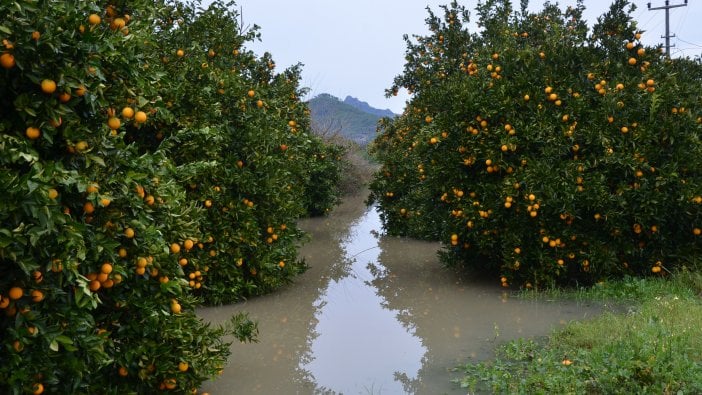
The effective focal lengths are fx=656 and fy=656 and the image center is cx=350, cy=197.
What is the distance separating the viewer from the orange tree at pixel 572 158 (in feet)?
26.8

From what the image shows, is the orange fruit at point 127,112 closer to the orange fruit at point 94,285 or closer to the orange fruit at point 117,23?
the orange fruit at point 117,23

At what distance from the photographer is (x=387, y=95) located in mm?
16906

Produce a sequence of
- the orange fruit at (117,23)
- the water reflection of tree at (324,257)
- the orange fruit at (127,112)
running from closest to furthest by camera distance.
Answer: the orange fruit at (127,112) → the orange fruit at (117,23) → the water reflection of tree at (324,257)

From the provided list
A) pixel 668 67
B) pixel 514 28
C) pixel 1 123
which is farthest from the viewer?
pixel 514 28

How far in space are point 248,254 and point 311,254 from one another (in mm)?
5045

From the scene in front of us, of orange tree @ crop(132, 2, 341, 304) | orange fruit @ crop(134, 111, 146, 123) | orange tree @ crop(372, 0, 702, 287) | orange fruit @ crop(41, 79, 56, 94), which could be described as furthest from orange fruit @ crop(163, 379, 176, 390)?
orange tree @ crop(372, 0, 702, 287)

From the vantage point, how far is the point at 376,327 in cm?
793

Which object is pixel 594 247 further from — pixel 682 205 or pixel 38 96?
pixel 38 96

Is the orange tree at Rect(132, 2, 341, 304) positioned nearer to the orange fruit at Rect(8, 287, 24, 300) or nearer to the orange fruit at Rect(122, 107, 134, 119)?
the orange fruit at Rect(122, 107, 134, 119)

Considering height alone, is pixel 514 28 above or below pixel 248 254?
above

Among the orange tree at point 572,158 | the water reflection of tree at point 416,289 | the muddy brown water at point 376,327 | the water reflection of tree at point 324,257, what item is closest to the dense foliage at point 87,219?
the muddy brown water at point 376,327

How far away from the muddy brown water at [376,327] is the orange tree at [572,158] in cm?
87

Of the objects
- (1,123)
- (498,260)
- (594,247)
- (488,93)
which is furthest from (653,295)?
(1,123)

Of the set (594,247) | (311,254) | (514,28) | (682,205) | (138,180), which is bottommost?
(311,254)
